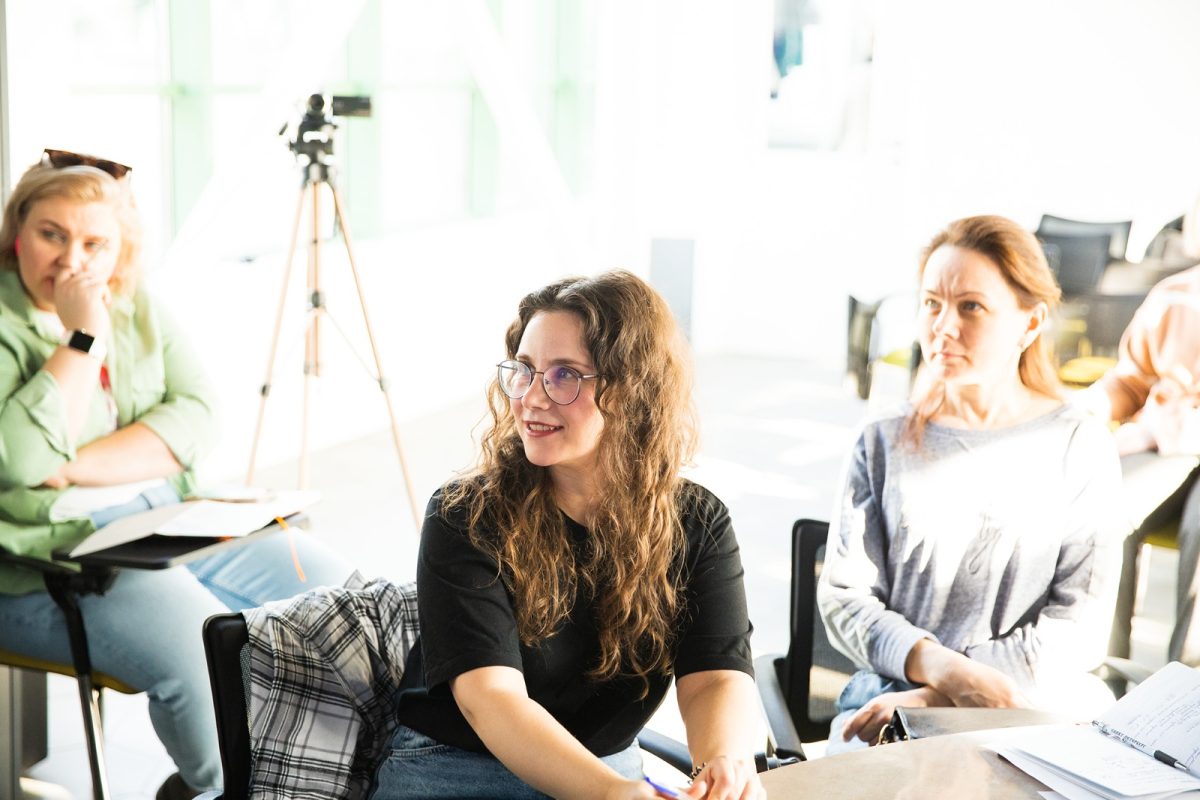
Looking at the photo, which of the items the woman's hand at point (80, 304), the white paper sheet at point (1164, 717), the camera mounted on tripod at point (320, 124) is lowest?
the white paper sheet at point (1164, 717)

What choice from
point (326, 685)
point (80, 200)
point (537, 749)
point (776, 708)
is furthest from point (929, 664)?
point (80, 200)

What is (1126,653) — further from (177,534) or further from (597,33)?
(597,33)

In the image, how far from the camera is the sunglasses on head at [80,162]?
2561 millimetres

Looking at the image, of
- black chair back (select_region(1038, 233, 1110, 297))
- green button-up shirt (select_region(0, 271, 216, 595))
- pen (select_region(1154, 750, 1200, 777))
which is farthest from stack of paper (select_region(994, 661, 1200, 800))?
black chair back (select_region(1038, 233, 1110, 297))

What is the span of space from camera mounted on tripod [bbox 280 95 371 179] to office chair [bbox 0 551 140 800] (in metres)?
1.89

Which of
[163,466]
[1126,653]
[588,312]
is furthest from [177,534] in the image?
[1126,653]

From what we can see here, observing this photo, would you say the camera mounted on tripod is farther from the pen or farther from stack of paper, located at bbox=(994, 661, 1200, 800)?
the pen

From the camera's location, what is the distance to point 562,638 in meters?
1.67

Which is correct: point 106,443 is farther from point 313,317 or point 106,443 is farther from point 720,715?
point 313,317

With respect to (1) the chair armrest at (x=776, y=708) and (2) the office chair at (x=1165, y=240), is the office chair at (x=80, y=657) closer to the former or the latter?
(1) the chair armrest at (x=776, y=708)

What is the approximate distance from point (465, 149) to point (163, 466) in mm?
4935

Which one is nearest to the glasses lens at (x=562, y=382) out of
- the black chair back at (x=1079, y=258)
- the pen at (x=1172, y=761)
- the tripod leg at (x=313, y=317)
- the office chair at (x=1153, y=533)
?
the pen at (x=1172, y=761)

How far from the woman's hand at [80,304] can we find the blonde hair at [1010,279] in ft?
5.02

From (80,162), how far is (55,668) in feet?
3.31
